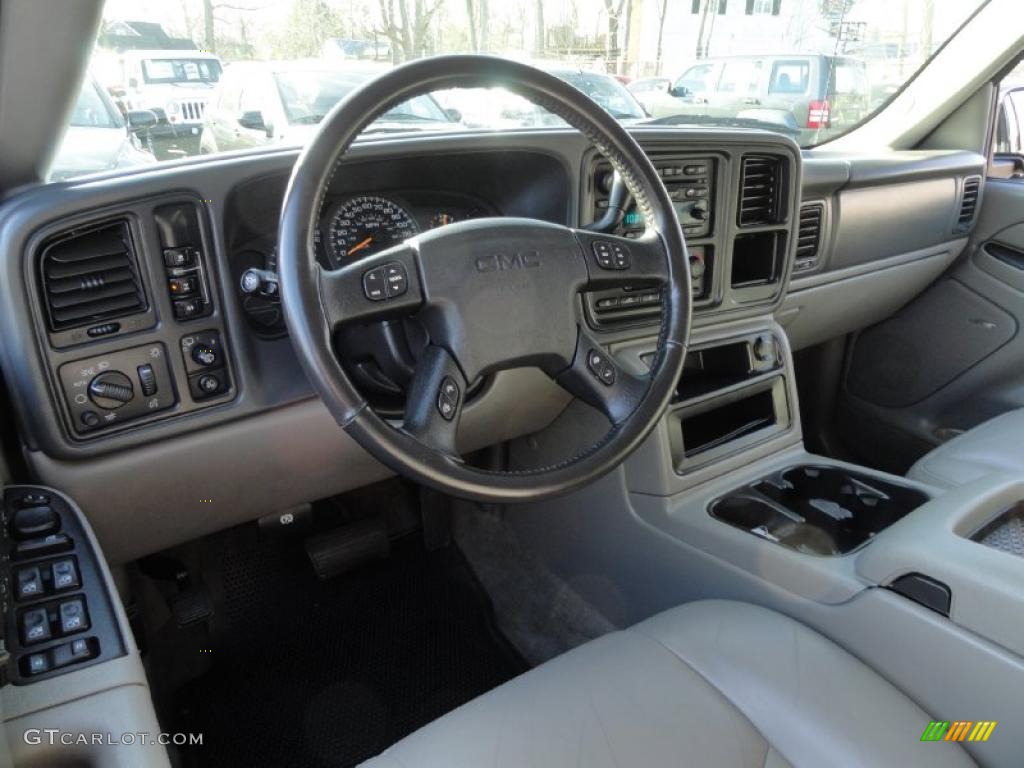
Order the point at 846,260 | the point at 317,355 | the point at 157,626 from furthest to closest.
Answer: the point at 846,260 → the point at 157,626 → the point at 317,355

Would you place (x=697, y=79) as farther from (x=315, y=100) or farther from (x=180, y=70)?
(x=180, y=70)

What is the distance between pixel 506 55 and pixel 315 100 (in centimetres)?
63

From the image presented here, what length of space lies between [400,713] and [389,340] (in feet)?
3.21

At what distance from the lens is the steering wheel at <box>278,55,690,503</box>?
3.27 feet

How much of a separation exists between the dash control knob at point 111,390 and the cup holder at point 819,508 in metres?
1.15

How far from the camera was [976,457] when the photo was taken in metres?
1.83

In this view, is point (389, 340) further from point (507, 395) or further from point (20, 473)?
point (20, 473)

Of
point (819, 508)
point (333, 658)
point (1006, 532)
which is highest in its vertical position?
point (1006, 532)

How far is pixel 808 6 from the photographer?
8.57 ft

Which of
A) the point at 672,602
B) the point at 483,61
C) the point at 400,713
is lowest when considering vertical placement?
the point at 400,713

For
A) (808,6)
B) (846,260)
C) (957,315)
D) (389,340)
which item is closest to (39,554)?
(389,340)

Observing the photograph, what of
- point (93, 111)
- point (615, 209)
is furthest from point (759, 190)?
point (93, 111)

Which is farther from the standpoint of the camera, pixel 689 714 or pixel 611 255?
pixel 611 255

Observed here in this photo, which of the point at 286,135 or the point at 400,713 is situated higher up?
the point at 286,135
